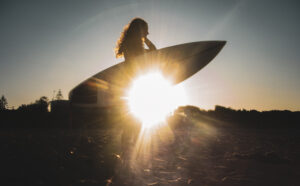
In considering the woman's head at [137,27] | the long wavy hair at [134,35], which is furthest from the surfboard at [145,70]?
the woman's head at [137,27]

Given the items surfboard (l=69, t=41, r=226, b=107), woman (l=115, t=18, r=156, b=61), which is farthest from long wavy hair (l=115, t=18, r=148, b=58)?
surfboard (l=69, t=41, r=226, b=107)

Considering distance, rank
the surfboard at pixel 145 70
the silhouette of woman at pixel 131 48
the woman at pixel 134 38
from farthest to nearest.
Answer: the surfboard at pixel 145 70 → the woman at pixel 134 38 → the silhouette of woman at pixel 131 48

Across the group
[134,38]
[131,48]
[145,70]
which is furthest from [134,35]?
[145,70]

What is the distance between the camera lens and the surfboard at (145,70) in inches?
119

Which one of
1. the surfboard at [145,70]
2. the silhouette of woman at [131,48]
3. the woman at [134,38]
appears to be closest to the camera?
the silhouette of woman at [131,48]

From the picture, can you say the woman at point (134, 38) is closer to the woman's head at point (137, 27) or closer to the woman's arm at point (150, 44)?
the woman's head at point (137, 27)

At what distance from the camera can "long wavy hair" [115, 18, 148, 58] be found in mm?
2783

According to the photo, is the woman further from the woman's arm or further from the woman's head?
the woman's arm

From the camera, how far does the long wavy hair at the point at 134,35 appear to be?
2.78m

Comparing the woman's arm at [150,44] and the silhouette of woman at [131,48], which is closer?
the silhouette of woman at [131,48]

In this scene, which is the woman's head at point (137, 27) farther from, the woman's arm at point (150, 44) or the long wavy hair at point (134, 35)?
the woman's arm at point (150, 44)

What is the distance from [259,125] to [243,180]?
524 inches

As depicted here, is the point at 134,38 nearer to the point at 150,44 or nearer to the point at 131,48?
the point at 131,48

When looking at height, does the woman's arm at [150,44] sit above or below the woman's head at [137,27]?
below
